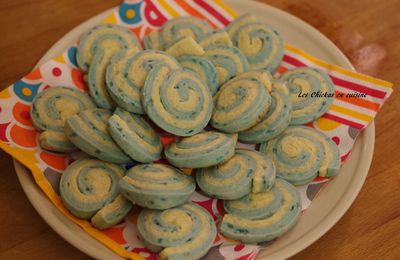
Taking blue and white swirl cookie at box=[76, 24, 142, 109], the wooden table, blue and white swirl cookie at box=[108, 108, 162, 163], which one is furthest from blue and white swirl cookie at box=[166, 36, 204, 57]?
the wooden table

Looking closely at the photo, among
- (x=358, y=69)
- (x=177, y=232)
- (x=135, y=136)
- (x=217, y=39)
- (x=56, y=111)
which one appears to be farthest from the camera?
(x=358, y=69)

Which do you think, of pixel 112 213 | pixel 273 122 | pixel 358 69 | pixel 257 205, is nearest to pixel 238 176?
pixel 257 205

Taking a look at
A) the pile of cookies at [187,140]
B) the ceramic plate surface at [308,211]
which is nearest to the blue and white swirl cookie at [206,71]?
the pile of cookies at [187,140]

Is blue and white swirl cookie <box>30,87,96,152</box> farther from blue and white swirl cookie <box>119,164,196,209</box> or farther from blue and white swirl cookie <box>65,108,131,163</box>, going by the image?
blue and white swirl cookie <box>119,164,196,209</box>

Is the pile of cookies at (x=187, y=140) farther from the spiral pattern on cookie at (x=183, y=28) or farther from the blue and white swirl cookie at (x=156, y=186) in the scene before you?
the spiral pattern on cookie at (x=183, y=28)

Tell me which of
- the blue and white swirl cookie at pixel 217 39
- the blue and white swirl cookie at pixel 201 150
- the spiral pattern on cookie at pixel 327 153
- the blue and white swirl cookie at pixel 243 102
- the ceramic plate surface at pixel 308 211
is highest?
the blue and white swirl cookie at pixel 217 39

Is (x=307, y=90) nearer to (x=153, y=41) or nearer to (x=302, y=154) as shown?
(x=302, y=154)
